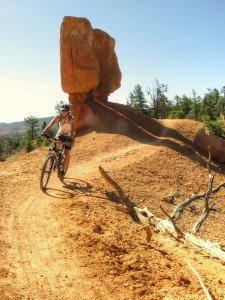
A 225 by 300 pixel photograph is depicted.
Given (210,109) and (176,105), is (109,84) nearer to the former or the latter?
(210,109)

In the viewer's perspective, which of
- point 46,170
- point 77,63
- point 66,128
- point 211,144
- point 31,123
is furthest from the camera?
point 31,123

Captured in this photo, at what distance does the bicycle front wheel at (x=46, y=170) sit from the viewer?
7.88m

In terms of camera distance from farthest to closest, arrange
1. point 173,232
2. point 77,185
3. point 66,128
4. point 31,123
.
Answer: point 31,123 < point 77,185 < point 66,128 < point 173,232

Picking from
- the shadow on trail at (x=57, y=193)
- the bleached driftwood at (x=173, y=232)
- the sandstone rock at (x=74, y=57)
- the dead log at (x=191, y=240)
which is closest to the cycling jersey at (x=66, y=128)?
the shadow on trail at (x=57, y=193)

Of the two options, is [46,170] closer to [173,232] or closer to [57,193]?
[57,193]

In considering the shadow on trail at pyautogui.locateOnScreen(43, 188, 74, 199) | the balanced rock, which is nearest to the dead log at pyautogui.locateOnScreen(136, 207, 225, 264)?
the shadow on trail at pyautogui.locateOnScreen(43, 188, 74, 199)

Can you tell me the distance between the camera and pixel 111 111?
73.2 feet

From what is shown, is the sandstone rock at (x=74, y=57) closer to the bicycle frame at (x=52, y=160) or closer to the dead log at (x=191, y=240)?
the bicycle frame at (x=52, y=160)

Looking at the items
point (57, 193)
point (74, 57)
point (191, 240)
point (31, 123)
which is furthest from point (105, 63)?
point (31, 123)

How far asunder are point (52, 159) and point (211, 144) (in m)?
14.1

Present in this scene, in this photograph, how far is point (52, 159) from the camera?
8.16 meters

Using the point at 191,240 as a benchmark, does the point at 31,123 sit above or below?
above

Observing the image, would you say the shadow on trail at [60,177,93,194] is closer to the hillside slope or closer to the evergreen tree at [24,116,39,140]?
the hillside slope

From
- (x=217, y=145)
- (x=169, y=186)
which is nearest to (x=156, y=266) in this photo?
(x=169, y=186)
